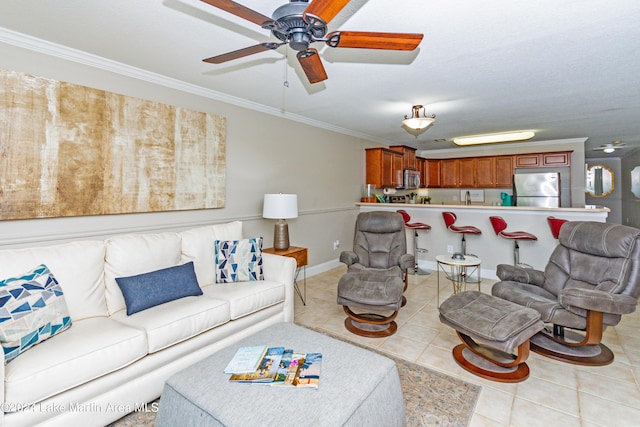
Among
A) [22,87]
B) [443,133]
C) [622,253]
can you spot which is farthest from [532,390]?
[443,133]

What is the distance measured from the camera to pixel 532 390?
2062 millimetres

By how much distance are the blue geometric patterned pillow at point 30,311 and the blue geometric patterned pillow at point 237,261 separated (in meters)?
1.16

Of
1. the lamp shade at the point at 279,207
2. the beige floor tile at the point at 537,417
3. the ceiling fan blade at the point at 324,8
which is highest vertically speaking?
the ceiling fan blade at the point at 324,8

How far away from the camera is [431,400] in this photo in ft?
6.42

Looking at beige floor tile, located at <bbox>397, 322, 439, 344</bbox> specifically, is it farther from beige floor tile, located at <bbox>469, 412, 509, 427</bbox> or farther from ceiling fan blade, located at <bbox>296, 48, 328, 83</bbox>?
ceiling fan blade, located at <bbox>296, 48, 328, 83</bbox>

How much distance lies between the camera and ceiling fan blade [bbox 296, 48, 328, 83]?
1.75 meters

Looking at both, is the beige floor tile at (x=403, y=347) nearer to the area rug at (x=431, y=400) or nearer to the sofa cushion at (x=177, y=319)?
the area rug at (x=431, y=400)

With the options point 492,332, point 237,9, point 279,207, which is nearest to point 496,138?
point 279,207

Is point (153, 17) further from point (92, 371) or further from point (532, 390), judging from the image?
point (532, 390)

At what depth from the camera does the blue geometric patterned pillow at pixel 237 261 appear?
9.29ft

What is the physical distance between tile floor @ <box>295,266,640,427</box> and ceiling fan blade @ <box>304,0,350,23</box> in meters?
2.26

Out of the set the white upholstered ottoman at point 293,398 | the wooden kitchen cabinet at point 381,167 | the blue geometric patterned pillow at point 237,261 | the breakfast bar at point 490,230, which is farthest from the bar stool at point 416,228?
the white upholstered ottoman at point 293,398

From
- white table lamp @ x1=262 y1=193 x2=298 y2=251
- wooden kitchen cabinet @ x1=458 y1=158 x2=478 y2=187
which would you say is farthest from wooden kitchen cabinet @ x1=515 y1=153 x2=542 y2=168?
white table lamp @ x1=262 y1=193 x2=298 y2=251

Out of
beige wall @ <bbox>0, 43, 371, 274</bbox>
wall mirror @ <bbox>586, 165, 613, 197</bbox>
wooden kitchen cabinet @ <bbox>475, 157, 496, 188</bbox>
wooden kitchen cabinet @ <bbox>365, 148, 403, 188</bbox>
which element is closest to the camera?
beige wall @ <bbox>0, 43, 371, 274</bbox>
